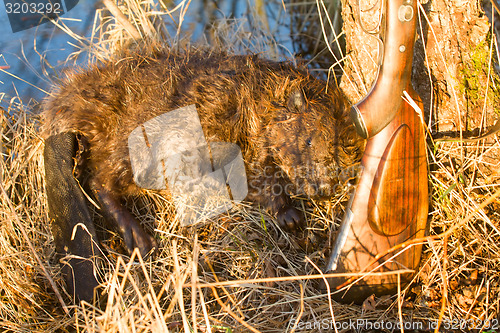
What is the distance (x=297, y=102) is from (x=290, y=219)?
0.79 meters

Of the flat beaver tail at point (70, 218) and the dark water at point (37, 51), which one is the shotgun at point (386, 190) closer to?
the flat beaver tail at point (70, 218)

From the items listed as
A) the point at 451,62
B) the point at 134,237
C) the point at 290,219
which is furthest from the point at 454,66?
the point at 134,237

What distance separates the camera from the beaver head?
7.82 feet

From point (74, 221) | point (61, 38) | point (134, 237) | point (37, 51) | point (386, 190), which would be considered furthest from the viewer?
point (61, 38)

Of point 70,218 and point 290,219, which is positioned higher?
point 70,218

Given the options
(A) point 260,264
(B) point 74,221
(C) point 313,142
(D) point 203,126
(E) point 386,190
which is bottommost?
(A) point 260,264

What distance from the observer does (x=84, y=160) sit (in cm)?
276

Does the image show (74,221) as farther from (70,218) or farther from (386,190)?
(386,190)

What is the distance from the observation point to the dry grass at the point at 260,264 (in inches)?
82.6

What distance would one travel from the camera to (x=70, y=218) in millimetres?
2562

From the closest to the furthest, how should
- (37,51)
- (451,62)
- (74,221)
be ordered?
(451,62) → (74,221) → (37,51)

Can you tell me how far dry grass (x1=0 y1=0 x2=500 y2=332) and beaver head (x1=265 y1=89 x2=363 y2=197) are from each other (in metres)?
0.28

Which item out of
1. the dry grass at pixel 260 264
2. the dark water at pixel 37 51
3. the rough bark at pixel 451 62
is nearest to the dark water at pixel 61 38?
the dark water at pixel 37 51

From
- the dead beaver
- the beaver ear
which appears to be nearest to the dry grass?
the dead beaver
